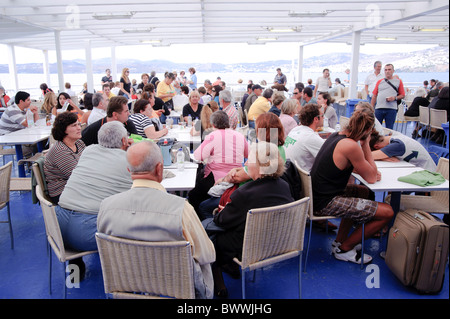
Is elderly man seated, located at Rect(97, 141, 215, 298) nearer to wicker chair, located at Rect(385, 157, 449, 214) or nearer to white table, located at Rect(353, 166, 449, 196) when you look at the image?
white table, located at Rect(353, 166, 449, 196)

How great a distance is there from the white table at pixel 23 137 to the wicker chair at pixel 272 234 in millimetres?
3562

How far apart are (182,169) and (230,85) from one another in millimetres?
15099

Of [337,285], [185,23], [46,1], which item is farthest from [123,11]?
[337,285]

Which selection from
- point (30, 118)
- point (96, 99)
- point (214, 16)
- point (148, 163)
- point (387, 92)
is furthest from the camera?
point (214, 16)

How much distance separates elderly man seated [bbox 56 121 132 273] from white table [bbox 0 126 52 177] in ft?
7.93

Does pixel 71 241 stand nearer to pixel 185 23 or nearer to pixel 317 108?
pixel 317 108

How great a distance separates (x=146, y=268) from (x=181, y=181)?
49.6 inches

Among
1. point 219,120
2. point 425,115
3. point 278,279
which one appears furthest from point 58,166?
point 425,115

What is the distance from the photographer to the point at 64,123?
3.05 m

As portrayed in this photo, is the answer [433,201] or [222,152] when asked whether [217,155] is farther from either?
[433,201]

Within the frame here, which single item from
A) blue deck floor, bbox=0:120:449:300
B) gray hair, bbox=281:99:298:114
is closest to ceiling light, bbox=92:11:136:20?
gray hair, bbox=281:99:298:114

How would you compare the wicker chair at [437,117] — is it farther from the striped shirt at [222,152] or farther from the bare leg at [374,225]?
the striped shirt at [222,152]

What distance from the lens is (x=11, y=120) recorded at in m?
5.39

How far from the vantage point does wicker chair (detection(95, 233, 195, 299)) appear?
1.74 metres
